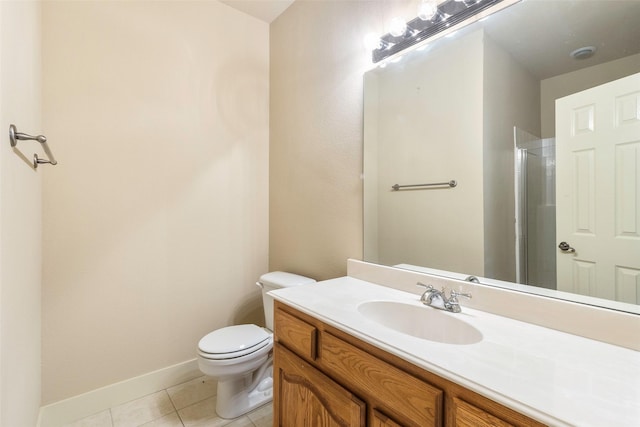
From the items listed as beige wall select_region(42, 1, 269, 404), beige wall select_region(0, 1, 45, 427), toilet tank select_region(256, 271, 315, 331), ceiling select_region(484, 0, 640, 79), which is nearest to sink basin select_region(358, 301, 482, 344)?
toilet tank select_region(256, 271, 315, 331)

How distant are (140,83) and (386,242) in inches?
69.3

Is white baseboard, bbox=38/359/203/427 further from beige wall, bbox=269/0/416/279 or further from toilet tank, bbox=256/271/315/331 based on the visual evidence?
beige wall, bbox=269/0/416/279

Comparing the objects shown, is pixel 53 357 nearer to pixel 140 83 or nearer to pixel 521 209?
pixel 140 83

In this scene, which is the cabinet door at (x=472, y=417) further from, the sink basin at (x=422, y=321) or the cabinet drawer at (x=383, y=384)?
the sink basin at (x=422, y=321)

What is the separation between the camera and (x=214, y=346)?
154cm

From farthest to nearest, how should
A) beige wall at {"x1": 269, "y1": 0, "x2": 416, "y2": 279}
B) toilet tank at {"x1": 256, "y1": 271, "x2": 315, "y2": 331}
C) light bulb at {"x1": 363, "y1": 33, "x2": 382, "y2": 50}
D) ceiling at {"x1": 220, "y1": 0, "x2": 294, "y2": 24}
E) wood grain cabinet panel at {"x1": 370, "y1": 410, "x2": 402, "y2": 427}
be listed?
1. ceiling at {"x1": 220, "y1": 0, "x2": 294, "y2": 24}
2. toilet tank at {"x1": 256, "y1": 271, "x2": 315, "y2": 331}
3. beige wall at {"x1": 269, "y1": 0, "x2": 416, "y2": 279}
4. light bulb at {"x1": 363, "y1": 33, "x2": 382, "y2": 50}
5. wood grain cabinet panel at {"x1": 370, "y1": 410, "x2": 402, "y2": 427}

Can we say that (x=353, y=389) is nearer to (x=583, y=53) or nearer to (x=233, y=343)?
(x=233, y=343)

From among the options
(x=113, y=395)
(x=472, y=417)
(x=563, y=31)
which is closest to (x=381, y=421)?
(x=472, y=417)

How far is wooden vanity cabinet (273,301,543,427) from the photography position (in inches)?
25.6

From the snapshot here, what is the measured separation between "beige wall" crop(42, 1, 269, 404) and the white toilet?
0.46 metres

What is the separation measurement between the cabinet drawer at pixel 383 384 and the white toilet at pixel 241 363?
2.32ft

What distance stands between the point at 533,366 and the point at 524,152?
0.73m

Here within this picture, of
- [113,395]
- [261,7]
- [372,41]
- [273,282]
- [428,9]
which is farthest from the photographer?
[261,7]

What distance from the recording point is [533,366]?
0.69 meters
